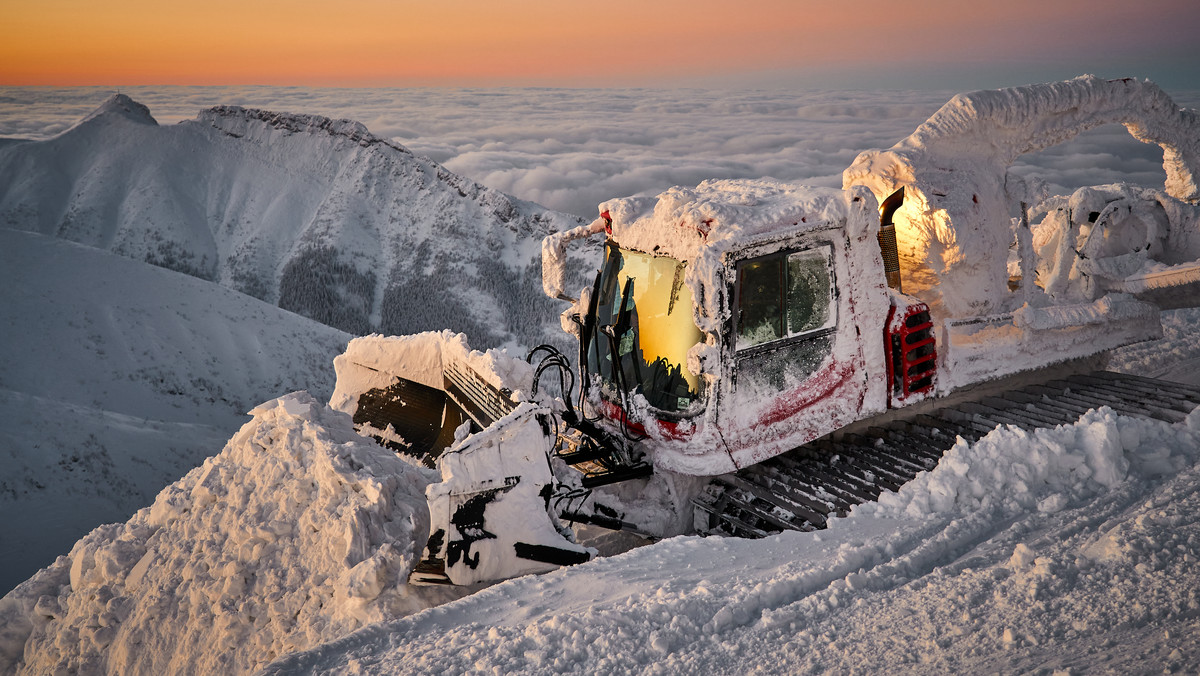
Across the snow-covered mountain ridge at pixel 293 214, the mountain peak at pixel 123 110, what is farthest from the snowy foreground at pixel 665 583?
the mountain peak at pixel 123 110

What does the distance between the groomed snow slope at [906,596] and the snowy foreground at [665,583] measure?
0.4 inches

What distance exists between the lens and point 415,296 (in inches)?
1606

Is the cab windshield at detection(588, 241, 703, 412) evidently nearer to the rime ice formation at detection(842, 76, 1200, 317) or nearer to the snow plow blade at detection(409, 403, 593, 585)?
the snow plow blade at detection(409, 403, 593, 585)

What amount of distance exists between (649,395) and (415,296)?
3734 centimetres

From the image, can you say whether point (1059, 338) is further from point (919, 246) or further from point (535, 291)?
point (535, 291)

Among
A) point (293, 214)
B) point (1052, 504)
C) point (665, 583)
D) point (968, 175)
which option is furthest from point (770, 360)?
point (293, 214)

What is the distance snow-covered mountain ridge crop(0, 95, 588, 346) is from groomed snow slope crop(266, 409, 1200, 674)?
106 ft

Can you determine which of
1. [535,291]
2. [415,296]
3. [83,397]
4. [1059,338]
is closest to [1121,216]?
[1059,338]

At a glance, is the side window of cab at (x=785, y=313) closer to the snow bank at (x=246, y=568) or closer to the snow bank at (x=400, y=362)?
the snow bank at (x=400, y=362)

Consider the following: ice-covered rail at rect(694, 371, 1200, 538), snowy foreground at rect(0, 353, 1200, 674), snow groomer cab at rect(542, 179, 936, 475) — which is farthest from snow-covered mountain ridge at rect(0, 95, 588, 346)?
snowy foreground at rect(0, 353, 1200, 674)

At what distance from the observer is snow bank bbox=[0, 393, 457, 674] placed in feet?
12.1

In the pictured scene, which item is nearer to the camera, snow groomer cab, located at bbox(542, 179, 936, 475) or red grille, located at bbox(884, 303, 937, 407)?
snow groomer cab, located at bbox(542, 179, 936, 475)

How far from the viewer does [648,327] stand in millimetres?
4824

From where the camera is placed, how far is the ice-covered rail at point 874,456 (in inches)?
179
